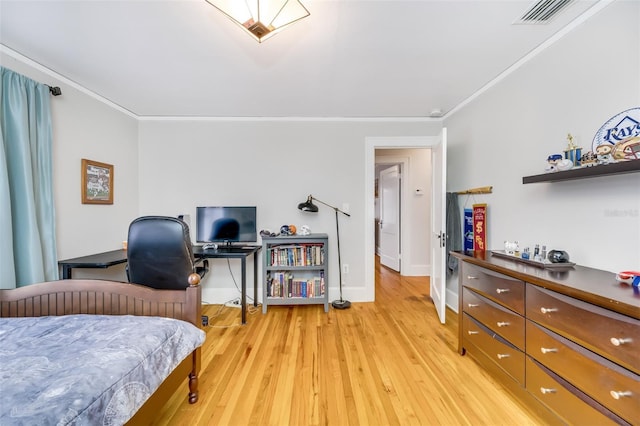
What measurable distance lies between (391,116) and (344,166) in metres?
0.85

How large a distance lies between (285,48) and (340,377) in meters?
2.38

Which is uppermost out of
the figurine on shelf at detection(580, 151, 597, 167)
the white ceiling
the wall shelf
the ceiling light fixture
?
the white ceiling

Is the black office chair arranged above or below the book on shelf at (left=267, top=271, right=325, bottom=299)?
above

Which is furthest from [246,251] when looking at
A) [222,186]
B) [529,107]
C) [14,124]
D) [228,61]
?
[529,107]

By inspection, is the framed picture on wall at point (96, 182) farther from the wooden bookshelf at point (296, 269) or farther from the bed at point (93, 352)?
the wooden bookshelf at point (296, 269)

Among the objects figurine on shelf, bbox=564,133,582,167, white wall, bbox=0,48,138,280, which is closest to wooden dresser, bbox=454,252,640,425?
figurine on shelf, bbox=564,133,582,167

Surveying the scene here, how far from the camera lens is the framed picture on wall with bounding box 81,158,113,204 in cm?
248

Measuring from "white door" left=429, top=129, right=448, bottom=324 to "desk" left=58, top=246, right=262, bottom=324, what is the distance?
201cm

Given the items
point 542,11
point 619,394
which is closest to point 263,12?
point 542,11

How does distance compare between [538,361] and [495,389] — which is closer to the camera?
[538,361]

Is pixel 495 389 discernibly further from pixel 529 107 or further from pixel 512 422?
pixel 529 107

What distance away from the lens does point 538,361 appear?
1.37 m

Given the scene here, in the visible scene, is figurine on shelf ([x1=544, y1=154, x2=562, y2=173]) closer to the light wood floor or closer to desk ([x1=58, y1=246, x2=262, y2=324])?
the light wood floor

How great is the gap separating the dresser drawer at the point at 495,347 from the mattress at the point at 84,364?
1.85m
